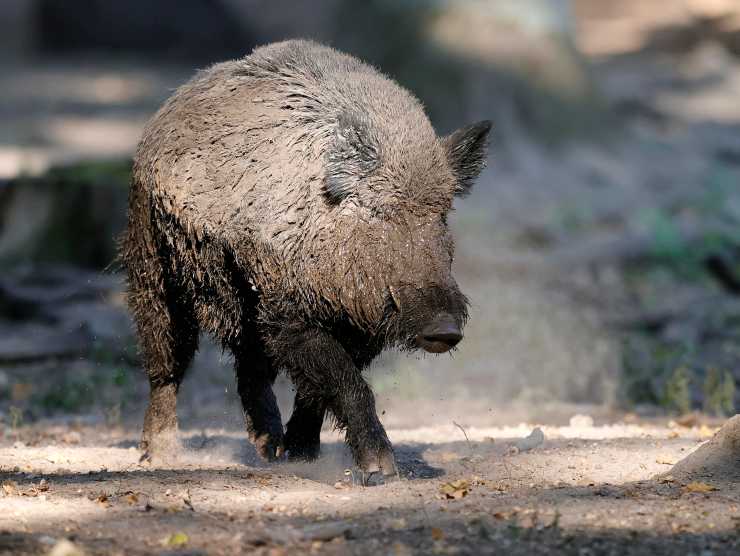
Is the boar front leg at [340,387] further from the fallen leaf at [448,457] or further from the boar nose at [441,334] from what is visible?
the fallen leaf at [448,457]

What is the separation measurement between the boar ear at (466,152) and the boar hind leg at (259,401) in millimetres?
1597

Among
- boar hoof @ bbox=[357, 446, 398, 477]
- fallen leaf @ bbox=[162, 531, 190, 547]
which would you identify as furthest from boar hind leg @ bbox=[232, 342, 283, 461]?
fallen leaf @ bbox=[162, 531, 190, 547]

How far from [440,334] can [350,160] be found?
97 cm

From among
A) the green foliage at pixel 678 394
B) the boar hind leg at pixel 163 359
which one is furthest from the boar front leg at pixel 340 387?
the green foliage at pixel 678 394

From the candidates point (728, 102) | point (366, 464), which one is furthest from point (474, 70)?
point (366, 464)

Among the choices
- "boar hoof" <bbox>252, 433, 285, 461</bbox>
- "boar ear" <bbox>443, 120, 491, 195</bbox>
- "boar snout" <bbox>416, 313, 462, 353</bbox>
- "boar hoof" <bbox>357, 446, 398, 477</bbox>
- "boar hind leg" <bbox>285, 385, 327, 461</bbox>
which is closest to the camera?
"boar snout" <bbox>416, 313, 462, 353</bbox>

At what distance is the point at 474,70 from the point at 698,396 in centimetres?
661

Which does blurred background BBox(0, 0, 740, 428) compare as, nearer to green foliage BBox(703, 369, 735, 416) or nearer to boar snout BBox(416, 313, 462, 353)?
green foliage BBox(703, 369, 735, 416)

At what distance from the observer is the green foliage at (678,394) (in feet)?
27.7

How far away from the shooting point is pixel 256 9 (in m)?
20.7

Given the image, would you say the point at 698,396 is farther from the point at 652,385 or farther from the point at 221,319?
the point at 221,319

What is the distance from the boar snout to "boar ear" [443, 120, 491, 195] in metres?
0.87

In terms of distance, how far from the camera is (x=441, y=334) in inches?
206

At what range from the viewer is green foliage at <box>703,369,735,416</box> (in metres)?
8.21
